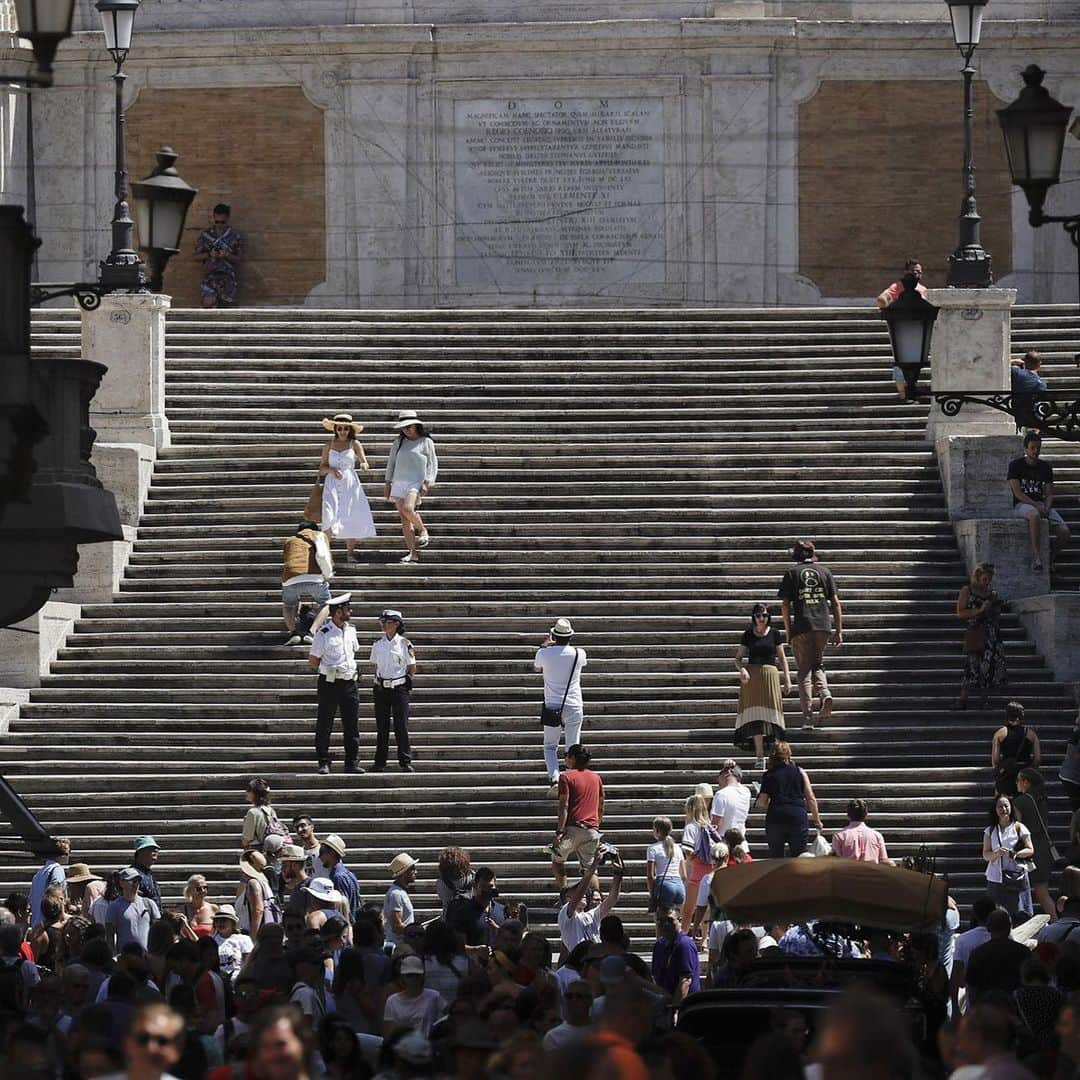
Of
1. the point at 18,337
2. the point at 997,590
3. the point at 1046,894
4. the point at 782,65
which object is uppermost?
the point at 782,65

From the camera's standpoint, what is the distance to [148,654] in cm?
2328

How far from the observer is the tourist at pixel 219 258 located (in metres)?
33.5

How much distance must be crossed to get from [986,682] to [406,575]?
489 cm

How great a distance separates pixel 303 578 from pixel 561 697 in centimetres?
293

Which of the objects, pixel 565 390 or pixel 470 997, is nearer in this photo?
pixel 470 997

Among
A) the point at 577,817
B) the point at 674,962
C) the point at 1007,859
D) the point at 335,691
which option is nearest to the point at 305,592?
the point at 335,691

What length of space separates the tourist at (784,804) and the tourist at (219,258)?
599 inches

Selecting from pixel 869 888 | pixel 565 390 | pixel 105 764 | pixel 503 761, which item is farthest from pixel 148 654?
pixel 869 888

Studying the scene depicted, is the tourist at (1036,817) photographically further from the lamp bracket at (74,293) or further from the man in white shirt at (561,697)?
the lamp bracket at (74,293)

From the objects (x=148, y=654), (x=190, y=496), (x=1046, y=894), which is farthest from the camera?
(x=190, y=496)


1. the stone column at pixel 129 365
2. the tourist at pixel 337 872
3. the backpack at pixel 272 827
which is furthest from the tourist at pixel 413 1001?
the stone column at pixel 129 365

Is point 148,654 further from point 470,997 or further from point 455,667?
point 470,997

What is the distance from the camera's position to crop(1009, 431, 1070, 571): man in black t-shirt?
23891 millimetres

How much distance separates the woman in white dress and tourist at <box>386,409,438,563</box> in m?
0.28
